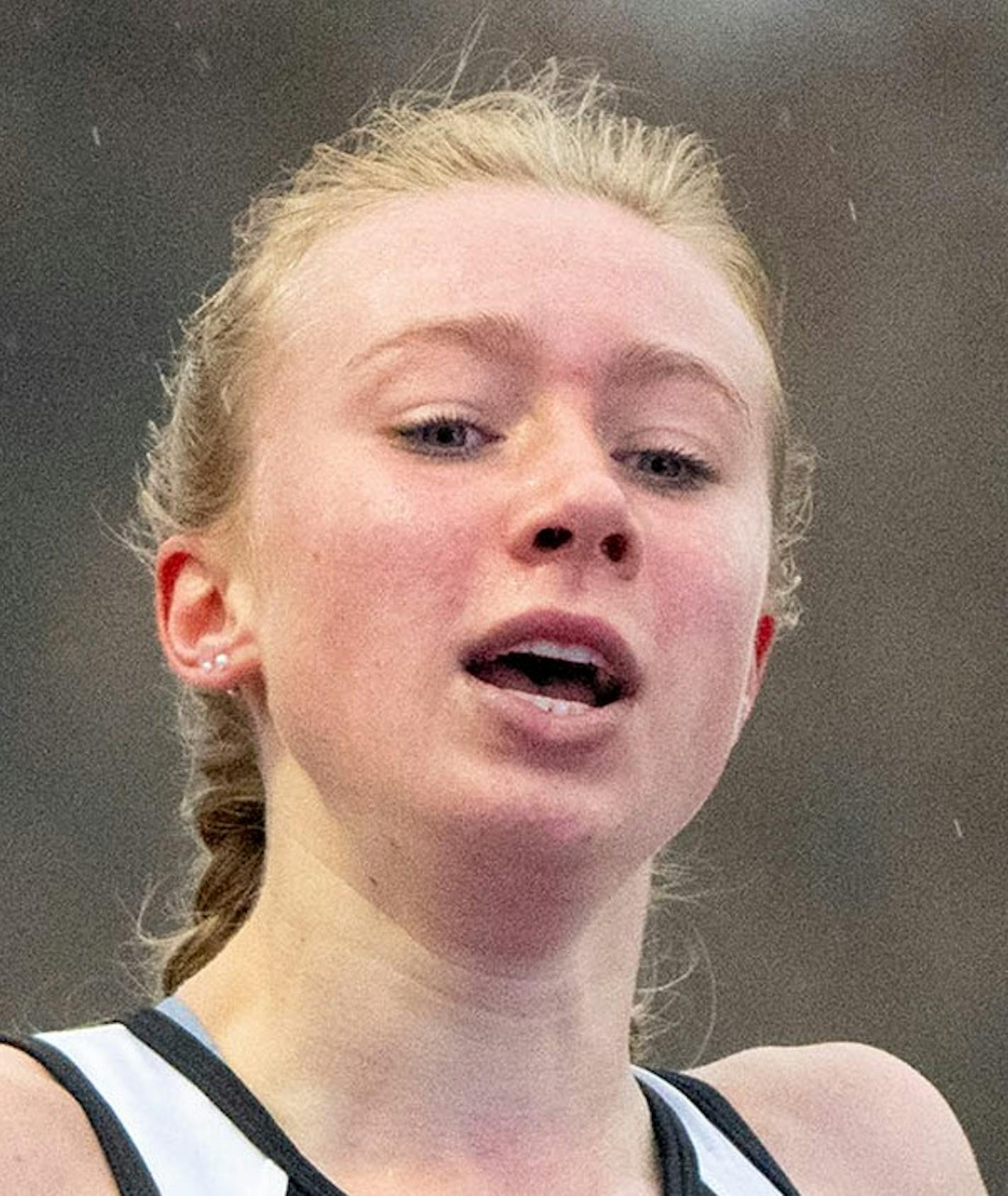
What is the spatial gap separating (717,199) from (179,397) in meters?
0.48

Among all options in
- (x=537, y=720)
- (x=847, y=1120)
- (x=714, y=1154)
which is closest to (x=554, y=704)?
(x=537, y=720)

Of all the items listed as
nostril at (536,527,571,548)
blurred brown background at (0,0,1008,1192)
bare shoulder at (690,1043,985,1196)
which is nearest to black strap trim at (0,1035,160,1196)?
nostril at (536,527,571,548)

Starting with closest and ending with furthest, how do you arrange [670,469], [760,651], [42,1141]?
[42,1141]
[670,469]
[760,651]

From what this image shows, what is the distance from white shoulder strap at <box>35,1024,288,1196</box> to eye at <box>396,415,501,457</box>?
455 mm

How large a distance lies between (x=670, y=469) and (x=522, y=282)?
169 millimetres

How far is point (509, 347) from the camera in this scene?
168 cm

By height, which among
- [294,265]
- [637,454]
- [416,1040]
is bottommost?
[416,1040]

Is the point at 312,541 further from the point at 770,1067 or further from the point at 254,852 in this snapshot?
the point at 770,1067

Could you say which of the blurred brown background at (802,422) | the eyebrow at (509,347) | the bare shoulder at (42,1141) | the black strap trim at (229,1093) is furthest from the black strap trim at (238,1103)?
the blurred brown background at (802,422)

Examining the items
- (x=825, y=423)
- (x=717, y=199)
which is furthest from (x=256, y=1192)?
(x=825, y=423)

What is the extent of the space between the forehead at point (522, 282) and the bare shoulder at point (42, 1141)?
54cm

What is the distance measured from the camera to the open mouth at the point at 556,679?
1607 millimetres

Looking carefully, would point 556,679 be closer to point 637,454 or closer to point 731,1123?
point 637,454

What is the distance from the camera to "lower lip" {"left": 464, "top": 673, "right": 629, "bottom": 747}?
156 centimetres
